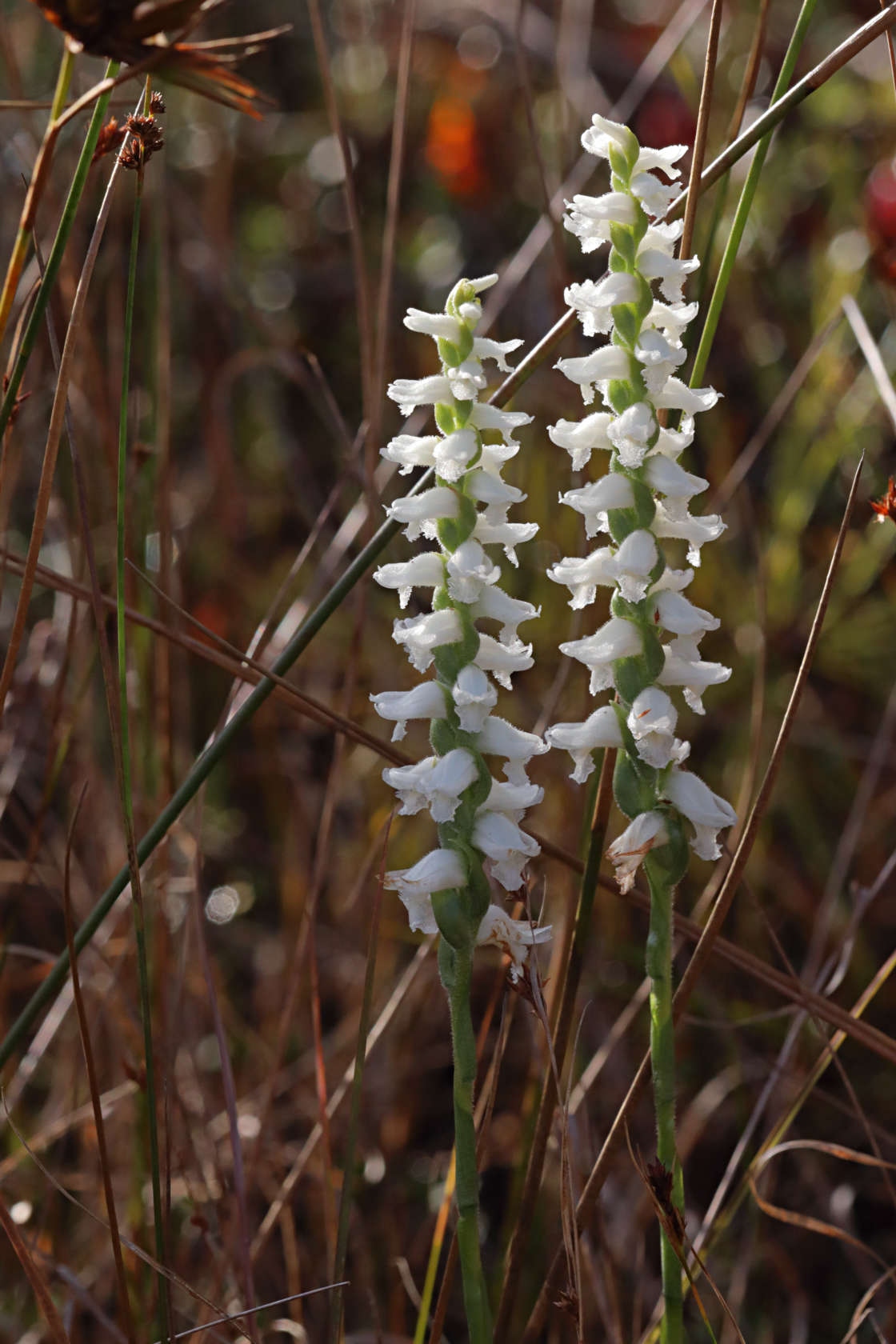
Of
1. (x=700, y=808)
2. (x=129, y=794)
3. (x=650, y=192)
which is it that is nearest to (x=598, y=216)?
(x=650, y=192)

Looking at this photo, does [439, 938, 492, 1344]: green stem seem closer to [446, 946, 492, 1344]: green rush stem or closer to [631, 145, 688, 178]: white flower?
[446, 946, 492, 1344]: green rush stem

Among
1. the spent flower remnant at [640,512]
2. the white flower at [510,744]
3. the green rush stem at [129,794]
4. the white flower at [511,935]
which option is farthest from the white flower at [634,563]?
the green rush stem at [129,794]

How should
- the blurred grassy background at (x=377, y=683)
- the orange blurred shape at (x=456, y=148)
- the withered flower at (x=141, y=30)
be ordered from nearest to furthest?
the withered flower at (x=141, y=30) < the blurred grassy background at (x=377, y=683) < the orange blurred shape at (x=456, y=148)

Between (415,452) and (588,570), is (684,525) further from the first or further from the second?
(415,452)

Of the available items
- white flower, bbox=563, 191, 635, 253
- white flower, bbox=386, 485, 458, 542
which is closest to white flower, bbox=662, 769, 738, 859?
white flower, bbox=386, 485, 458, 542

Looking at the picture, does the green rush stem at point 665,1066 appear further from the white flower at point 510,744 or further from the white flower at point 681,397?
the white flower at point 681,397

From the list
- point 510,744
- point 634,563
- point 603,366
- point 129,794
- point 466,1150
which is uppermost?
point 603,366
